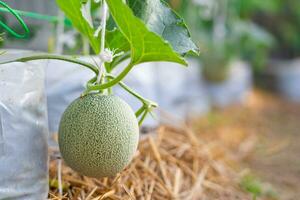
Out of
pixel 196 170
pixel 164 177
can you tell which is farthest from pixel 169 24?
pixel 196 170

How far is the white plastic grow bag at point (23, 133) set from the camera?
883 millimetres

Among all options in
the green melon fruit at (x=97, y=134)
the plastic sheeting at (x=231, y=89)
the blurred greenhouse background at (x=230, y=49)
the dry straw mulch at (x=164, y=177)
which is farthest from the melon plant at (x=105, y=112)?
→ the plastic sheeting at (x=231, y=89)

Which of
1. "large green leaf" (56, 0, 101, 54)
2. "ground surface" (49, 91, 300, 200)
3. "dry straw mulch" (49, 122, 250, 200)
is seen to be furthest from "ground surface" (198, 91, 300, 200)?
"large green leaf" (56, 0, 101, 54)

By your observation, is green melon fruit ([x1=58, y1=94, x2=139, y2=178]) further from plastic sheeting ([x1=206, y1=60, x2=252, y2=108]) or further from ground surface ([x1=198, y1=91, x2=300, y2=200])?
plastic sheeting ([x1=206, y1=60, x2=252, y2=108])

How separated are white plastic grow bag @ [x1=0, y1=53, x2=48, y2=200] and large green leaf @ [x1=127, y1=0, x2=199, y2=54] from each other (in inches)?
10.1

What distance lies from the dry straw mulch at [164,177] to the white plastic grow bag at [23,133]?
0.38 feet

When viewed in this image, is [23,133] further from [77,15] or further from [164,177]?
[164,177]

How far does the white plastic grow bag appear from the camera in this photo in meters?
0.88

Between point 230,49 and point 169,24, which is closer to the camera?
point 169,24

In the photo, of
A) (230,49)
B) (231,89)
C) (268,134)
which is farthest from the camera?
(231,89)

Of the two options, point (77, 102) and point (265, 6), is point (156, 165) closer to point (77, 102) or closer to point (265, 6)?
point (77, 102)

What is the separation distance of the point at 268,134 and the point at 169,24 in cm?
240

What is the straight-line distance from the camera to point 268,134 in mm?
3170

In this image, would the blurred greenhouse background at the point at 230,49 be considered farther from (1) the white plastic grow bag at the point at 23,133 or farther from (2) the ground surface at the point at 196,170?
(1) the white plastic grow bag at the point at 23,133
